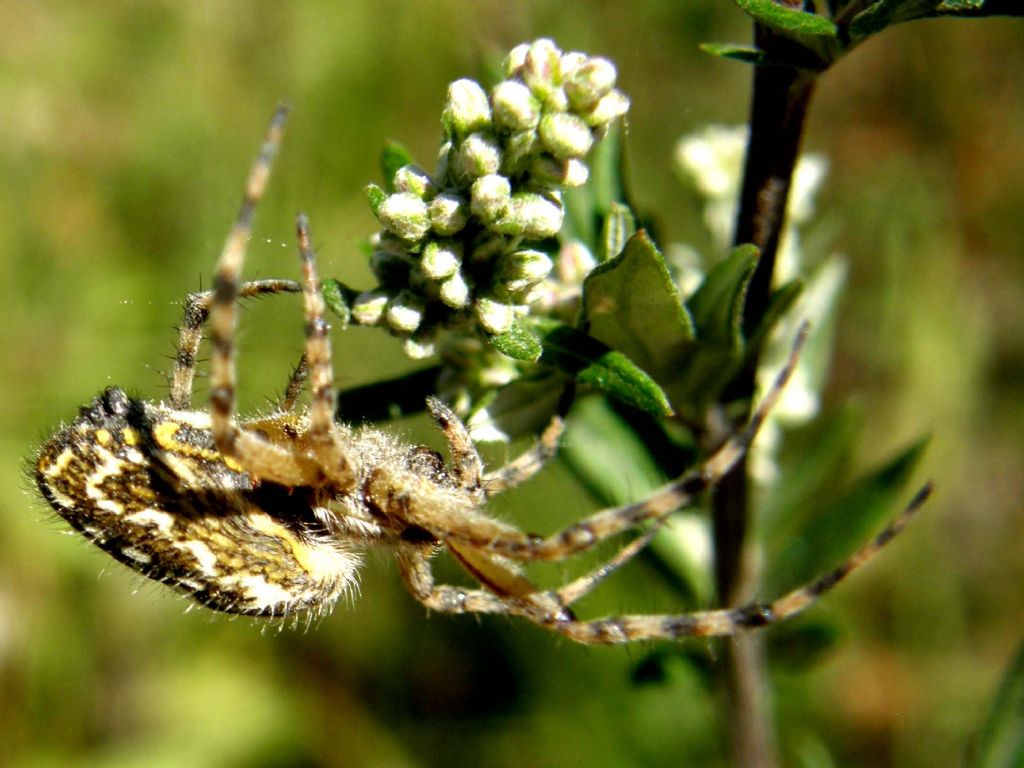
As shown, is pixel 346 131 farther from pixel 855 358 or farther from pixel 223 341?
pixel 223 341

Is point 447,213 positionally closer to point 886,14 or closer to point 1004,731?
point 886,14

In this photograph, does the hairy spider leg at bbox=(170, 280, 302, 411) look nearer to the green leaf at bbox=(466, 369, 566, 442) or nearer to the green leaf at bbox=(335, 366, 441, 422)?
the green leaf at bbox=(335, 366, 441, 422)

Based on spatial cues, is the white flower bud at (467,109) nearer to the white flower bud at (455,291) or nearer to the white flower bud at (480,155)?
the white flower bud at (480,155)

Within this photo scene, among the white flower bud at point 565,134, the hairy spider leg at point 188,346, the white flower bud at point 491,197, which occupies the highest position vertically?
the white flower bud at point 565,134

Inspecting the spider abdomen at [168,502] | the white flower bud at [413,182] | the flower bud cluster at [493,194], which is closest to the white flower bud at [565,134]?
the flower bud cluster at [493,194]

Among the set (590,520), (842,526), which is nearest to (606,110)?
(590,520)

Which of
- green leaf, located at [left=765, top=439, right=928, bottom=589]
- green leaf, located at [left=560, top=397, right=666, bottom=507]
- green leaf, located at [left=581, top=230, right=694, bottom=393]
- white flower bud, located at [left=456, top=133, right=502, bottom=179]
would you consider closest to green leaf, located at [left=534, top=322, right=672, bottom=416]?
green leaf, located at [left=581, top=230, right=694, bottom=393]

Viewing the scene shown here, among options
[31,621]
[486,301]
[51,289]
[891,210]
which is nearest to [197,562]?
[486,301]
